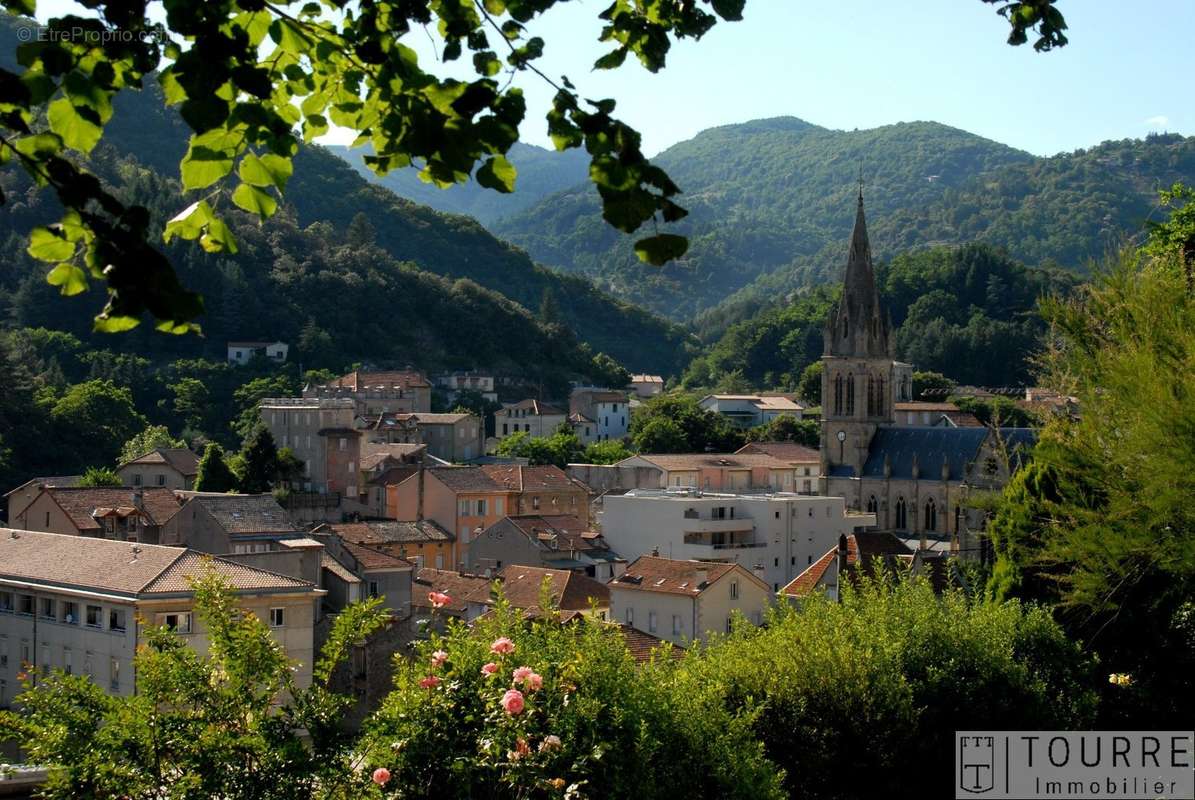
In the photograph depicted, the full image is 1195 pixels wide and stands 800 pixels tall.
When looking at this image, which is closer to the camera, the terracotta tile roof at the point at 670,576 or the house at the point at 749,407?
the terracotta tile roof at the point at 670,576

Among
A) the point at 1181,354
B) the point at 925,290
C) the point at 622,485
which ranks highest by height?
the point at 925,290

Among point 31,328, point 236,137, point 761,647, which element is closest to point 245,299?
point 31,328

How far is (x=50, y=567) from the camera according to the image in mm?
31672

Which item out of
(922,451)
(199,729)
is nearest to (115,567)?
(199,729)

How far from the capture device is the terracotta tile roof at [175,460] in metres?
60.4

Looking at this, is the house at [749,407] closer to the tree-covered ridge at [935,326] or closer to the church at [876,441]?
the tree-covered ridge at [935,326]

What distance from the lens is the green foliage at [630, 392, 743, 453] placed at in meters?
83.0

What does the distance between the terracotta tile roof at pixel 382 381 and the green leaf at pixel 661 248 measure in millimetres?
86386

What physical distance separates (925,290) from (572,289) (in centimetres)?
3895

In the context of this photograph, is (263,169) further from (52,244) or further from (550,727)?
(550,727)

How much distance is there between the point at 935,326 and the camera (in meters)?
130

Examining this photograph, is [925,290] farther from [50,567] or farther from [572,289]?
[50,567]

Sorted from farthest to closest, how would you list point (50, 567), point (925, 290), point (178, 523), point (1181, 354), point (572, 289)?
point (572, 289) → point (925, 290) → point (178, 523) → point (50, 567) → point (1181, 354)

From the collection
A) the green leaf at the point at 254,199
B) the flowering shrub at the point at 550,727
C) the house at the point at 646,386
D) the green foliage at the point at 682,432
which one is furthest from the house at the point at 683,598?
the house at the point at 646,386
